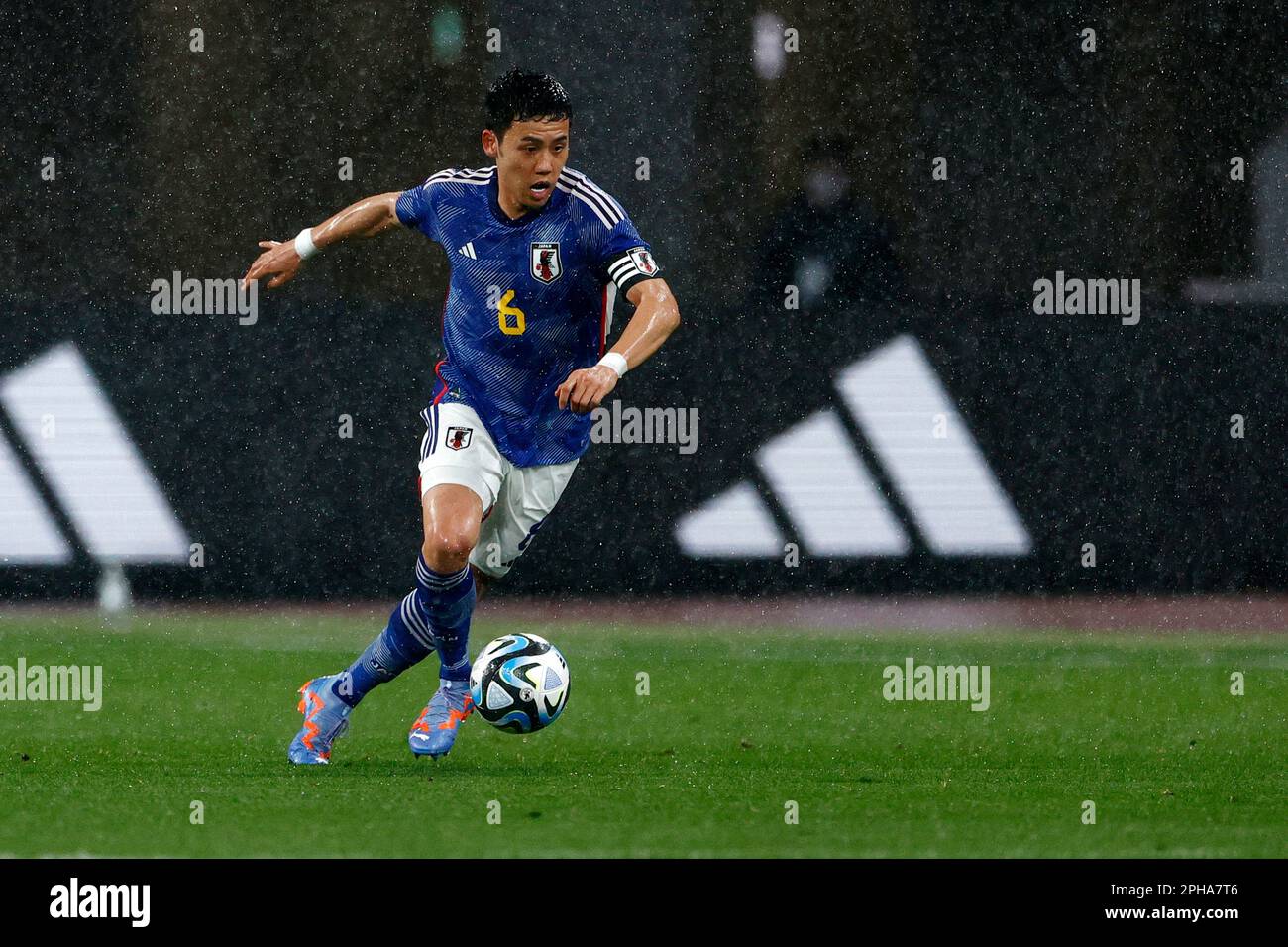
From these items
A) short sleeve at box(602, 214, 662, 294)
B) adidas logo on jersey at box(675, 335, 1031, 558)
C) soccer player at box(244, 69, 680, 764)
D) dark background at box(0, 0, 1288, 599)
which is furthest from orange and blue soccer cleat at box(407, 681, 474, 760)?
adidas logo on jersey at box(675, 335, 1031, 558)

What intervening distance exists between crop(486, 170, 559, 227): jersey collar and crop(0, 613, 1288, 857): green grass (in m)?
1.77

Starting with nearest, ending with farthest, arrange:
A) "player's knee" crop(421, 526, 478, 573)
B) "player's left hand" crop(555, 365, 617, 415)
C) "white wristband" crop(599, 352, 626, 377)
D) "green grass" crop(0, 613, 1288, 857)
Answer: "green grass" crop(0, 613, 1288, 857) → "player's left hand" crop(555, 365, 617, 415) → "white wristband" crop(599, 352, 626, 377) → "player's knee" crop(421, 526, 478, 573)

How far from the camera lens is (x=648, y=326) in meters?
6.22

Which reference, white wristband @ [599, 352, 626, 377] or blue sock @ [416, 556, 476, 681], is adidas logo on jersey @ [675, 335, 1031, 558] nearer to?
blue sock @ [416, 556, 476, 681]

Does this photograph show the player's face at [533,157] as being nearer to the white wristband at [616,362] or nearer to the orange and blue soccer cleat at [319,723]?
the white wristband at [616,362]

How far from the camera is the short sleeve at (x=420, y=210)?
6.83 metres

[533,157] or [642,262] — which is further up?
[533,157]

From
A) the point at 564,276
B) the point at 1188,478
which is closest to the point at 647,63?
the point at 1188,478

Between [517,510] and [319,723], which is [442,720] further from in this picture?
[517,510]

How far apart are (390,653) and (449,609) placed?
244mm

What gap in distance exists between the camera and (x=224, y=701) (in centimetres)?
782

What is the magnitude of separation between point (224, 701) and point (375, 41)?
492cm

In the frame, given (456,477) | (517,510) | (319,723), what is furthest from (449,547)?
(319,723)

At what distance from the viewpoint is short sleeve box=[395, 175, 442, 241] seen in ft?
22.4
